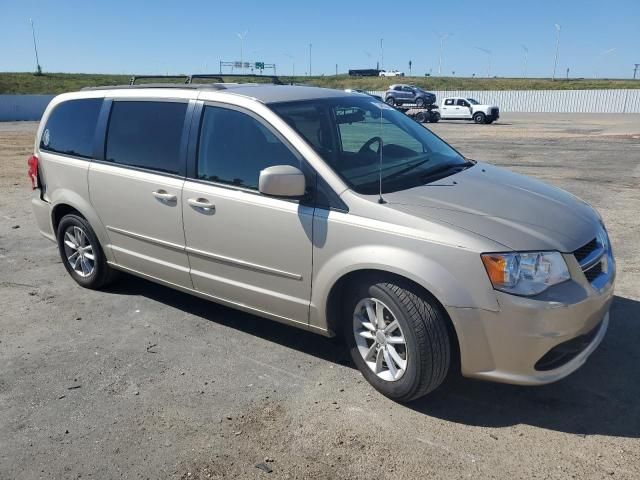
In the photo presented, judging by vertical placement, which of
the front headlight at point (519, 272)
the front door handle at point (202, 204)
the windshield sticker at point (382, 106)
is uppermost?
the windshield sticker at point (382, 106)

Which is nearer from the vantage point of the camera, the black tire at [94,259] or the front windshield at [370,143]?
the front windshield at [370,143]

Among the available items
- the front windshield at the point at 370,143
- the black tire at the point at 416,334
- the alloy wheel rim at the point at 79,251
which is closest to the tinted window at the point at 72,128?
the alloy wheel rim at the point at 79,251

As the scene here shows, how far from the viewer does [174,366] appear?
394cm

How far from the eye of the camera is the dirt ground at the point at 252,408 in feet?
9.50

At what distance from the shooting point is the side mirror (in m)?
3.36

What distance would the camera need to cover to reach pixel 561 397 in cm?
343

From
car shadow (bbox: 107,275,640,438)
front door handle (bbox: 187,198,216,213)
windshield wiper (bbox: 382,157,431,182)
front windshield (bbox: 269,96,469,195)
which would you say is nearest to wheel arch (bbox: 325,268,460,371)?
car shadow (bbox: 107,275,640,438)

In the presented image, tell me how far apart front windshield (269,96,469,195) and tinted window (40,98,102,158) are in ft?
6.79

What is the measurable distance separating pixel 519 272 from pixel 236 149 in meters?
2.10

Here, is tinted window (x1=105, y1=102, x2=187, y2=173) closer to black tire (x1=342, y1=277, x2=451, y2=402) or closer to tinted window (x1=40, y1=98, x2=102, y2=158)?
tinted window (x1=40, y1=98, x2=102, y2=158)

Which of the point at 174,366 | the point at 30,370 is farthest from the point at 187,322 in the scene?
the point at 30,370

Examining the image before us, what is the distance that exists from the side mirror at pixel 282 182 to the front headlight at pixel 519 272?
46.5 inches

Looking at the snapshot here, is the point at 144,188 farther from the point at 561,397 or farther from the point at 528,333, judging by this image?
the point at 561,397

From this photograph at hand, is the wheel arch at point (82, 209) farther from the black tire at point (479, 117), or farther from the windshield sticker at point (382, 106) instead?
the black tire at point (479, 117)
